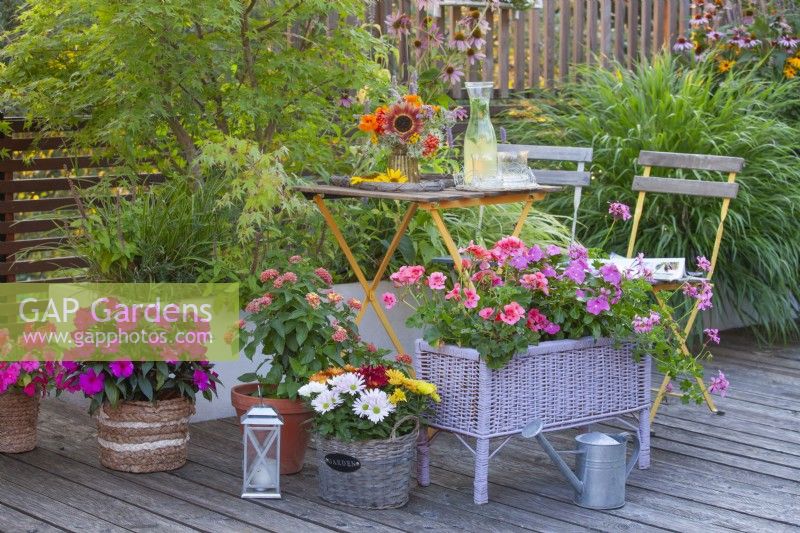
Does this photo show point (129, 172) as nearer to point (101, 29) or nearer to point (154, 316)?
point (101, 29)

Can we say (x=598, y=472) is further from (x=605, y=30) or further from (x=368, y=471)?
(x=605, y=30)

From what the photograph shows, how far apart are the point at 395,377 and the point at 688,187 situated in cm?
175

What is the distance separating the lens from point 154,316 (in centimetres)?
393

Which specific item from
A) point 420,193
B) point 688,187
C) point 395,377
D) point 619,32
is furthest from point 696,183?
point 619,32

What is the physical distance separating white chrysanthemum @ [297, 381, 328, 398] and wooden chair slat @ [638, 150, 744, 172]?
1932 mm

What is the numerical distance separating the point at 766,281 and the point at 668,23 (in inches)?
93.2

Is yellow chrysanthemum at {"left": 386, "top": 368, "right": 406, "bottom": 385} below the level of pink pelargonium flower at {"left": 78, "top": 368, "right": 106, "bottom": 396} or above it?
above

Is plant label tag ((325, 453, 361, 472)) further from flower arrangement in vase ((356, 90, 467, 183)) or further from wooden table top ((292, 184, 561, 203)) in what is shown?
flower arrangement in vase ((356, 90, 467, 183))

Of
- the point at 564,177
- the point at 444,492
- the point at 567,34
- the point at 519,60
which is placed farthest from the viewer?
the point at 567,34

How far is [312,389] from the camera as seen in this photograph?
3.60 meters

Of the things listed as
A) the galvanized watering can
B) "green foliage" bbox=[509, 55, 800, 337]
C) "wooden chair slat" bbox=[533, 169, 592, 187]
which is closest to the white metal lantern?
the galvanized watering can

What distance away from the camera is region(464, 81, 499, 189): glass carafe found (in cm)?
400

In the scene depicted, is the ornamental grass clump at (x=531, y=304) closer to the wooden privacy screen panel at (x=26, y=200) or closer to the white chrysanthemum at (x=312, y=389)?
the white chrysanthemum at (x=312, y=389)

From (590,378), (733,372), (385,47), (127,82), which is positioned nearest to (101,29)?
(127,82)
